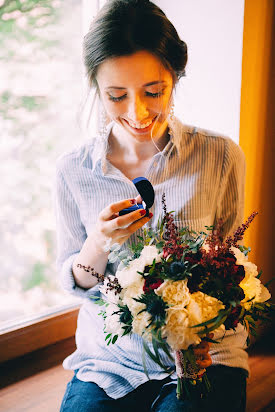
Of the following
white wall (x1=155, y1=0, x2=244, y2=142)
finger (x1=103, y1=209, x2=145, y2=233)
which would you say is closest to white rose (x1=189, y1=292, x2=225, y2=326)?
finger (x1=103, y1=209, x2=145, y2=233)

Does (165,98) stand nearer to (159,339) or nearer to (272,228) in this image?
(159,339)

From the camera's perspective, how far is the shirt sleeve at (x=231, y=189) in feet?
4.80

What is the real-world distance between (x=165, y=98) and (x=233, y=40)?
54cm

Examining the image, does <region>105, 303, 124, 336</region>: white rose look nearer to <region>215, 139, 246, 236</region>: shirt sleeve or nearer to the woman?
the woman

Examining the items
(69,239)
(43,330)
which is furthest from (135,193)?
(43,330)

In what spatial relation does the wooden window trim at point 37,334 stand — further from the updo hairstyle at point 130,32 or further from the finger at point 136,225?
the updo hairstyle at point 130,32

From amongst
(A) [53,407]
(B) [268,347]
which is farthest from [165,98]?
(B) [268,347]

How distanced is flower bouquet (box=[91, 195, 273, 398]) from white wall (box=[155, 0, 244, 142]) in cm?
87

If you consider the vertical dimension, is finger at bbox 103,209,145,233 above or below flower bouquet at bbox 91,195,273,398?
above

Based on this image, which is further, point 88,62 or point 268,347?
point 268,347

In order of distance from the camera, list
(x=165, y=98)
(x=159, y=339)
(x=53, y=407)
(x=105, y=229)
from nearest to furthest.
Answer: (x=159, y=339) < (x=105, y=229) < (x=165, y=98) < (x=53, y=407)

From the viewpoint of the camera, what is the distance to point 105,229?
122 centimetres

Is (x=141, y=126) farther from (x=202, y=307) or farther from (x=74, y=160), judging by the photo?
(x=202, y=307)

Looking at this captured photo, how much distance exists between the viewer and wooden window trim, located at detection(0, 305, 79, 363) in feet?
6.17
